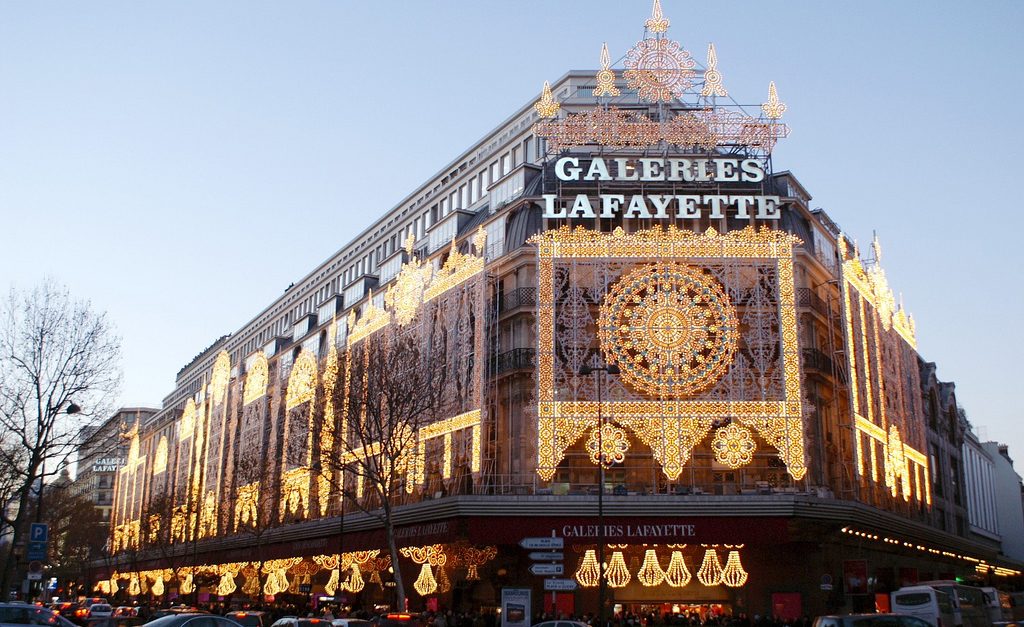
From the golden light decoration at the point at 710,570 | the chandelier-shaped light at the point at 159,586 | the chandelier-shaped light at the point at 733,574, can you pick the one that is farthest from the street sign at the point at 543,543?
the chandelier-shaped light at the point at 159,586

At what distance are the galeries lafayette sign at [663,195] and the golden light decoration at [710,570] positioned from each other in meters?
17.2

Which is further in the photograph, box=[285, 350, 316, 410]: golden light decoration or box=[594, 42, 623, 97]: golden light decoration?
box=[285, 350, 316, 410]: golden light decoration

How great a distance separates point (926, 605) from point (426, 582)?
25612 millimetres

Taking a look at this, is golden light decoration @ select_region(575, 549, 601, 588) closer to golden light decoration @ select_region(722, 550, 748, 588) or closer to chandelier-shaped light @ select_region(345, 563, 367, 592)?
golden light decoration @ select_region(722, 550, 748, 588)

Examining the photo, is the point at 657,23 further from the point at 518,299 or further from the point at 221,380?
the point at 221,380

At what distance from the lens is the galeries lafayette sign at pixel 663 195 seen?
170 ft

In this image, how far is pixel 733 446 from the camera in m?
47.3

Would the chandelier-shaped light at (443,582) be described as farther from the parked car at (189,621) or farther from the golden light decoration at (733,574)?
the parked car at (189,621)

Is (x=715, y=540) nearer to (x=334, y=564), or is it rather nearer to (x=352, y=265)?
(x=334, y=564)

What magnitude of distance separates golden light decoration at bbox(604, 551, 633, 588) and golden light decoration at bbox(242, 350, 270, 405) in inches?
1804

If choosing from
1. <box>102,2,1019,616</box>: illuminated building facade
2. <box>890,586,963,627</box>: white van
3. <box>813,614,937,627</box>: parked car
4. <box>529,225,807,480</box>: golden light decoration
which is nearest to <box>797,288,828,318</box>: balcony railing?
<box>102,2,1019,616</box>: illuminated building facade

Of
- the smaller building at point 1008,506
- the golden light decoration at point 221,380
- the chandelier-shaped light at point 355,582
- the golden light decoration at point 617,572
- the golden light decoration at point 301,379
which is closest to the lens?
the golden light decoration at point 617,572

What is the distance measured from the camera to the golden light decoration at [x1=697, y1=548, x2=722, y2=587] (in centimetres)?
4688

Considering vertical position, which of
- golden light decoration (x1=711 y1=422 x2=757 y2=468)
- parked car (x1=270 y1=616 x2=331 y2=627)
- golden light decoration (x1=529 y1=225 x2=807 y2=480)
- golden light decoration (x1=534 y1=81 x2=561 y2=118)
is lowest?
parked car (x1=270 y1=616 x2=331 y2=627)
